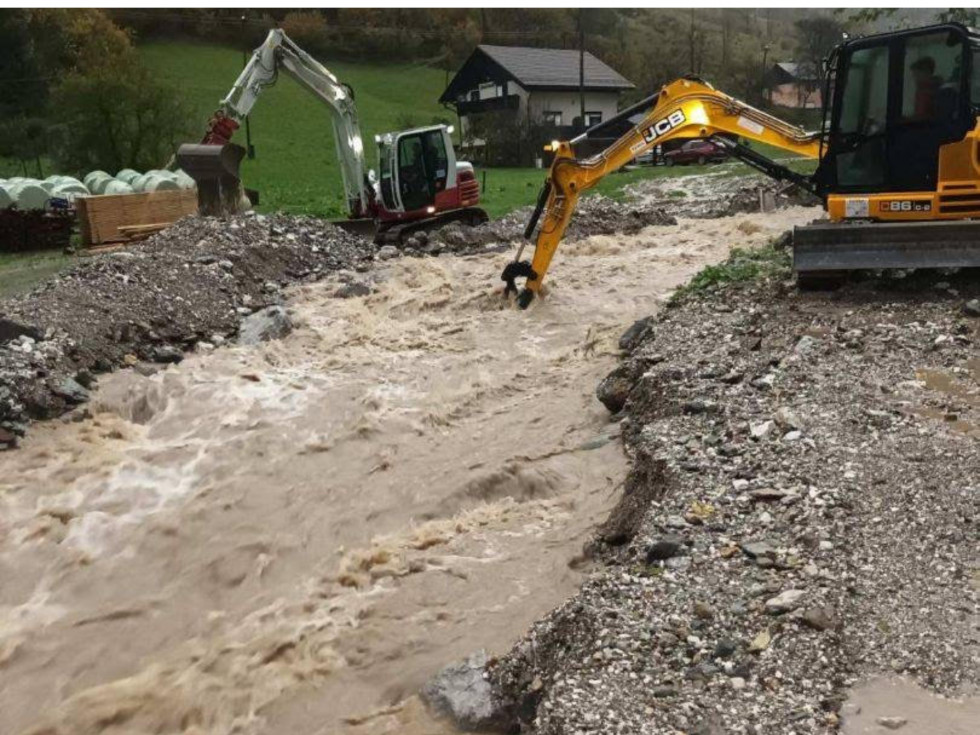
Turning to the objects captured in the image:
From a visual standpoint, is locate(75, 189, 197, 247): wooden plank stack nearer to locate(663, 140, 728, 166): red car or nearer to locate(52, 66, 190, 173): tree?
locate(52, 66, 190, 173): tree

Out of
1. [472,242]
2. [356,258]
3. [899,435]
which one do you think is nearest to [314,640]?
[899,435]

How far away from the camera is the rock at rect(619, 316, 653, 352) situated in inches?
399

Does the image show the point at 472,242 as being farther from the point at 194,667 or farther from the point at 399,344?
the point at 194,667

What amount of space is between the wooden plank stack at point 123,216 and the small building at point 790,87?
137 feet

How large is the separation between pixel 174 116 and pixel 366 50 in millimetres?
33765

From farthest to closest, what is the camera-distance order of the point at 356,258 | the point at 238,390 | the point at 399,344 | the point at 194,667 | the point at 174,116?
the point at 174,116, the point at 356,258, the point at 399,344, the point at 238,390, the point at 194,667

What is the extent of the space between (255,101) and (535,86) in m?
33.9

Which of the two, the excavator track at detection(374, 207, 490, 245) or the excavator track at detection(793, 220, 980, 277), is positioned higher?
the excavator track at detection(793, 220, 980, 277)

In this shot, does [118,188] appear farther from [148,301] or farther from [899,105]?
[899,105]

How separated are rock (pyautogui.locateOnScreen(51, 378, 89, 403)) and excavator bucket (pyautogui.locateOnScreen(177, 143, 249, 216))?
817cm

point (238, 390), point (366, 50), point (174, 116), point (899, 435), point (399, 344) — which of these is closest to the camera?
point (899, 435)

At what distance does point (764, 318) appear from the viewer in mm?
9055

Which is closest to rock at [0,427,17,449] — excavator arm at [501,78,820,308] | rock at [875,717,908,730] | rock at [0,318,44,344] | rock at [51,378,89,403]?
rock at [51,378,89,403]

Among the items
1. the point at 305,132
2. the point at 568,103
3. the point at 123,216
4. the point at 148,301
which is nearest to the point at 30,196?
the point at 123,216
